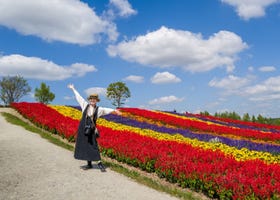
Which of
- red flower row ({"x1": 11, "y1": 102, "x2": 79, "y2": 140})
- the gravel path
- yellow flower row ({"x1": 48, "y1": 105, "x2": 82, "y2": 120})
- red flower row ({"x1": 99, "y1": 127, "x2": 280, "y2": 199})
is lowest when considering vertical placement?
the gravel path

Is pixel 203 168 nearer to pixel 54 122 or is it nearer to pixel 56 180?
pixel 56 180

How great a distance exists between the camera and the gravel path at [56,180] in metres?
6.83

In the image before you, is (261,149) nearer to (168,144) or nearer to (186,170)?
(168,144)

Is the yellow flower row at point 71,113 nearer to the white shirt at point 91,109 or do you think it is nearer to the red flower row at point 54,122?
the red flower row at point 54,122

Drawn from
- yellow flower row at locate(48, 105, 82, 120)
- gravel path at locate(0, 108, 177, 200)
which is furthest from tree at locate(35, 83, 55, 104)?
gravel path at locate(0, 108, 177, 200)

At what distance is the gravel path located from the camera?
683 centimetres

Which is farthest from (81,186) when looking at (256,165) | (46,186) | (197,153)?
(256,165)

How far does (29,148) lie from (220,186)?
711cm

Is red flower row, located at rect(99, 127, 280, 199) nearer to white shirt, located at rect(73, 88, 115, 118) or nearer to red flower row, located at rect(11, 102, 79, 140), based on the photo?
white shirt, located at rect(73, 88, 115, 118)

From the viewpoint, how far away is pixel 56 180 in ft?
25.6

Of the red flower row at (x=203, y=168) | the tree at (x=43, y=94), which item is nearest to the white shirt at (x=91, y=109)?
the red flower row at (x=203, y=168)

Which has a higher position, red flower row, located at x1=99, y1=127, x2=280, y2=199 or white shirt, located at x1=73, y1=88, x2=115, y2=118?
white shirt, located at x1=73, y1=88, x2=115, y2=118

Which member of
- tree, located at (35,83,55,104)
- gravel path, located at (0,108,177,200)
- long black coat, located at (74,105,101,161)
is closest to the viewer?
gravel path, located at (0,108,177,200)

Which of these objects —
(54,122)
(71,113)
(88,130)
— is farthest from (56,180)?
(71,113)
